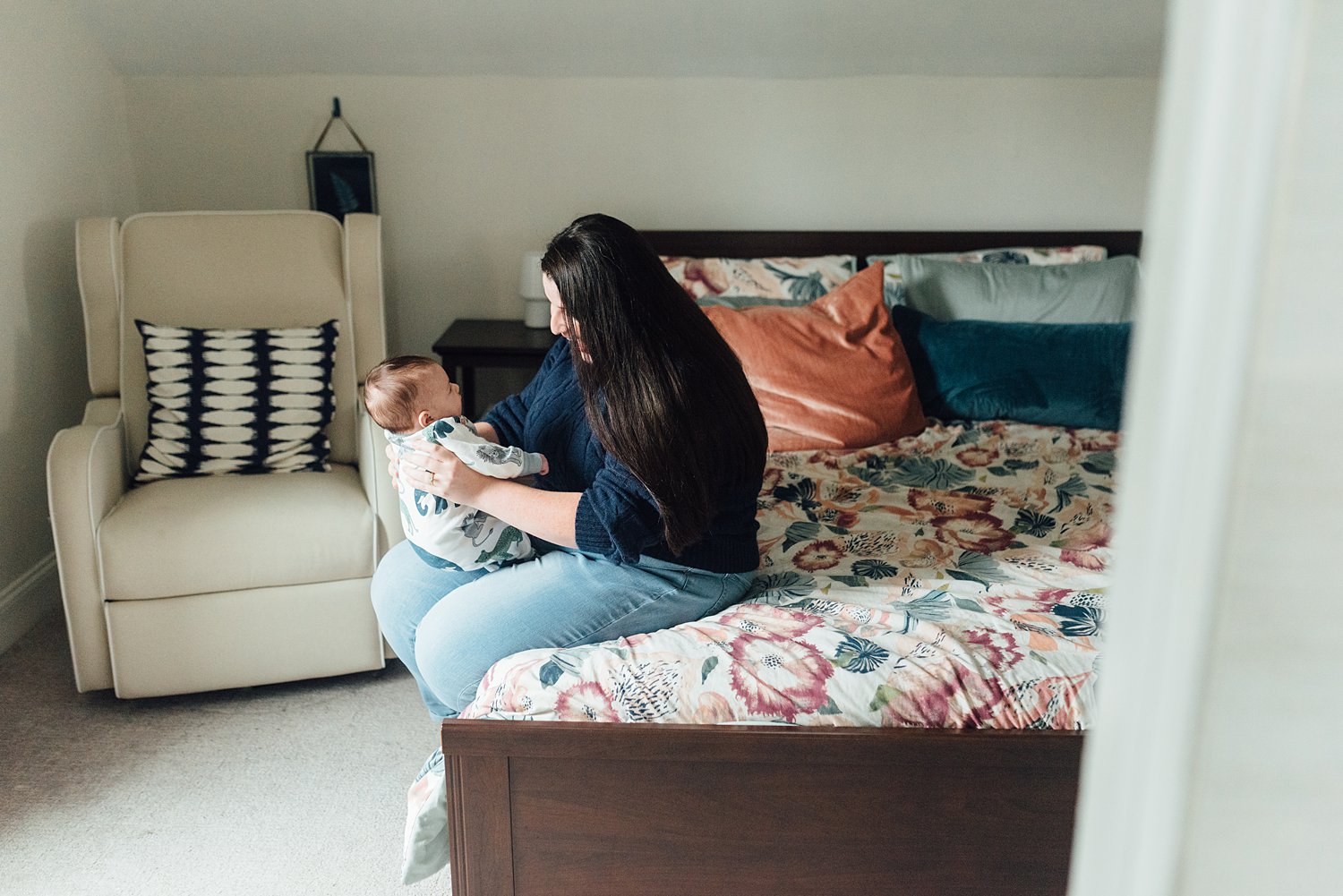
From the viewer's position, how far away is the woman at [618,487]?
150 cm

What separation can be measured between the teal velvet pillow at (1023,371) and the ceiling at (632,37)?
3.02 ft

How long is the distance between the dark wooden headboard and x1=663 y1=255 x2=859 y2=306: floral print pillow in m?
0.24

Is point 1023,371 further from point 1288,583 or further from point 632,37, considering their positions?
point 1288,583

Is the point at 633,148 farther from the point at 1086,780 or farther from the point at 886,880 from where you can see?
the point at 1086,780

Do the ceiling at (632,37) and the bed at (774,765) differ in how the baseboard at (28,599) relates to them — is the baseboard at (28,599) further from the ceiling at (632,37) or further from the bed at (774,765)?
the bed at (774,765)

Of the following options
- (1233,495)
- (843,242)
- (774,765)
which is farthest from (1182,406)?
(843,242)

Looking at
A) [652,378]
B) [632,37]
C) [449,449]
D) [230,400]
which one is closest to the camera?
[652,378]

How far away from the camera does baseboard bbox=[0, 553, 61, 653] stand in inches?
102

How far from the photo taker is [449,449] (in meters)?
1.64

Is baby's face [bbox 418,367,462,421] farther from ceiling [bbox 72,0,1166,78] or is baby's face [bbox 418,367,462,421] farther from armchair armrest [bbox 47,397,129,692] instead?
ceiling [bbox 72,0,1166,78]

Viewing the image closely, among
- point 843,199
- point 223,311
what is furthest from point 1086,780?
point 843,199

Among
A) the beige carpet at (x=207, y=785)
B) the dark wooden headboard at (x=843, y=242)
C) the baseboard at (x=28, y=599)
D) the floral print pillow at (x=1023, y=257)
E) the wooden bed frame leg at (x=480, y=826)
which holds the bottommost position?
the beige carpet at (x=207, y=785)

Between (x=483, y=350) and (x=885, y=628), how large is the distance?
1.79m

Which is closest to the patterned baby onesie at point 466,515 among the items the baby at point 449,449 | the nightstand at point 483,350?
the baby at point 449,449
